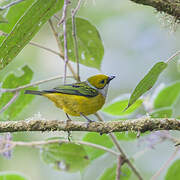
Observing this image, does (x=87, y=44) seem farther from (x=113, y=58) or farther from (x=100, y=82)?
(x=113, y=58)

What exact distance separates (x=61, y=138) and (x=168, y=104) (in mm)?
829

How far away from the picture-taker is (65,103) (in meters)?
3.08

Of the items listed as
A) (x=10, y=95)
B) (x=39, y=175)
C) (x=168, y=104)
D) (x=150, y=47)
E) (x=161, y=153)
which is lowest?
(x=39, y=175)

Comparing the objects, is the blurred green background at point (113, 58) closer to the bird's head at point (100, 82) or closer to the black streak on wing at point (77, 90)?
the bird's head at point (100, 82)

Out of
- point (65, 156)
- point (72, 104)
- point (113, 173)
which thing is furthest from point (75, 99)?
point (113, 173)

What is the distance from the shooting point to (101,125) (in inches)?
73.6

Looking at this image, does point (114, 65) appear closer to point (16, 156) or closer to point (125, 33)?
point (125, 33)

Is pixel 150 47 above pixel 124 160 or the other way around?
the other way around

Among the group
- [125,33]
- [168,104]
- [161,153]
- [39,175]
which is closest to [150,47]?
[125,33]

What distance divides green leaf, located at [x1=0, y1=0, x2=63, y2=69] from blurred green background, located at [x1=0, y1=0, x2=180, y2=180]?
437cm

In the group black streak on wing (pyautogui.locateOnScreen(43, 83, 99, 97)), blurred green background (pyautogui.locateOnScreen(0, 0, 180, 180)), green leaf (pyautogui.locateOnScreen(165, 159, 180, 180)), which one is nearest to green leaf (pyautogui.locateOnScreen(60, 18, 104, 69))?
black streak on wing (pyautogui.locateOnScreen(43, 83, 99, 97))

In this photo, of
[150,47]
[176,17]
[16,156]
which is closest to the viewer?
[176,17]

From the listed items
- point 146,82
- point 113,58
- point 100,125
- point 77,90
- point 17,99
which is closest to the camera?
point 146,82

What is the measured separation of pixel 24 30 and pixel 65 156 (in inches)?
55.9
